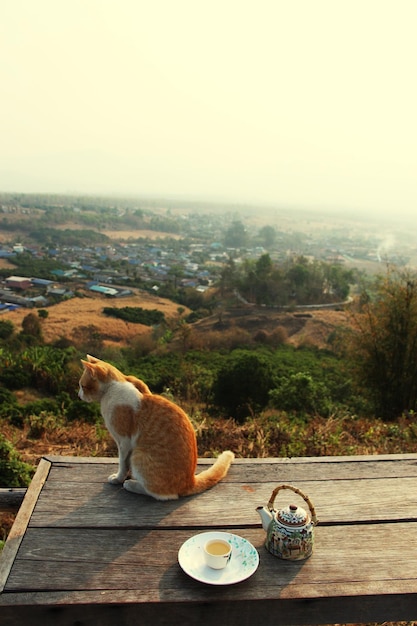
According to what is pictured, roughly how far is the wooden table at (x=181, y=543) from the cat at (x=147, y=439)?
0.06m

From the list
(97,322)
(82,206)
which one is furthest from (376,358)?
(82,206)

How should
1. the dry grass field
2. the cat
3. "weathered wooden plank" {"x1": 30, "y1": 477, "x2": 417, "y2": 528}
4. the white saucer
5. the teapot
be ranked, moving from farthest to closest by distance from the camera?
the dry grass field
the cat
"weathered wooden plank" {"x1": 30, "y1": 477, "x2": 417, "y2": 528}
the teapot
the white saucer

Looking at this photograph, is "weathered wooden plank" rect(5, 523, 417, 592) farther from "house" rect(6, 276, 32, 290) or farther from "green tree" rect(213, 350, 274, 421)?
"house" rect(6, 276, 32, 290)

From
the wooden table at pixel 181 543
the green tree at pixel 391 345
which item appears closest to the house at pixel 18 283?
the green tree at pixel 391 345

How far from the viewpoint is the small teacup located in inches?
66.1

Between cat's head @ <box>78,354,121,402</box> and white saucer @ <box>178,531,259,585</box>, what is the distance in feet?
2.86

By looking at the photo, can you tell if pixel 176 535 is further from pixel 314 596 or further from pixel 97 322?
pixel 97 322

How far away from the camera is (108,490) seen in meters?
2.26

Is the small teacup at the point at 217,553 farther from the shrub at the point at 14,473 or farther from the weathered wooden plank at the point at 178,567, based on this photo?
the shrub at the point at 14,473

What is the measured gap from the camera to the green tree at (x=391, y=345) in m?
7.24

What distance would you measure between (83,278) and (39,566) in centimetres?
5110

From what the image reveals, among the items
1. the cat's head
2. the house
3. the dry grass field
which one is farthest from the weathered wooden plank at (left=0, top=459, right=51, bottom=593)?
the house

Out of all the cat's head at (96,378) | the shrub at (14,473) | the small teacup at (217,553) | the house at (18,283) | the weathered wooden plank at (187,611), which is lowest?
the house at (18,283)

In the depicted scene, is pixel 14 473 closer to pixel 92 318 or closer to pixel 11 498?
pixel 11 498
